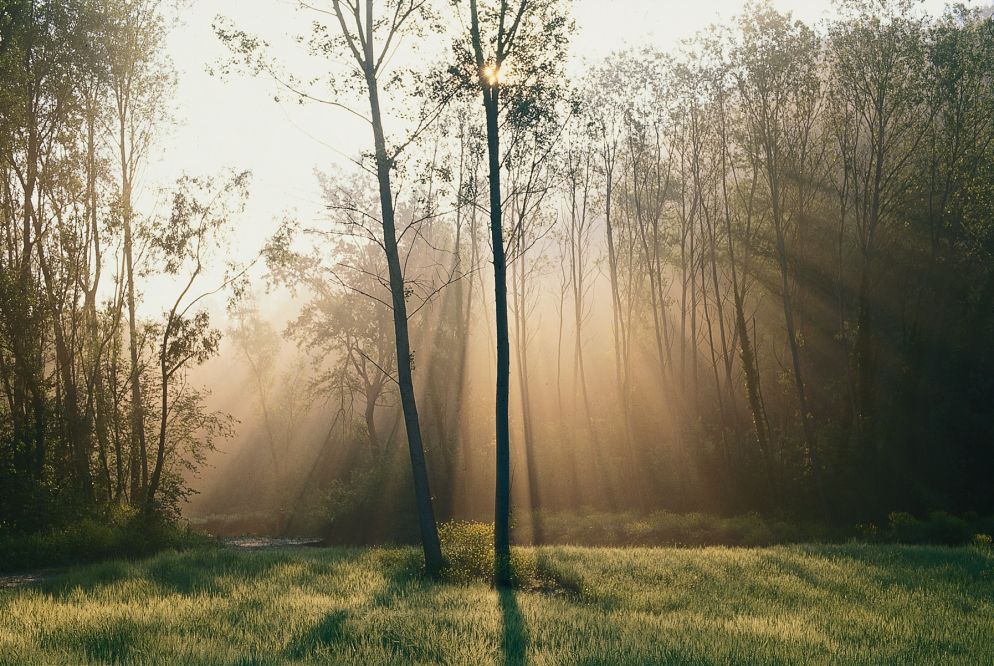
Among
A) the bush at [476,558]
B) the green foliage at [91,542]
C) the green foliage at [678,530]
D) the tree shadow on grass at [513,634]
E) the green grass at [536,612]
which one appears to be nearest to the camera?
the tree shadow on grass at [513,634]

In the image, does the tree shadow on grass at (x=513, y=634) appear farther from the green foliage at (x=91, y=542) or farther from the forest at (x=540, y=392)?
the green foliage at (x=91, y=542)

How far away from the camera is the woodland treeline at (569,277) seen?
15.1 meters

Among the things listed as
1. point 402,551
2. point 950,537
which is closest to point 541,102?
point 402,551

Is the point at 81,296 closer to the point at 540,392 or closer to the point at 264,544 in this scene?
the point at 264,544

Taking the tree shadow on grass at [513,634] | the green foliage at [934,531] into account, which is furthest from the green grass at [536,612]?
the green foliage at [934,531]

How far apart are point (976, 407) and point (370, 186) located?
27.2 m

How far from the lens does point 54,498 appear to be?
1828 centimetres

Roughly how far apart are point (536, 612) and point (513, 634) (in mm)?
1345

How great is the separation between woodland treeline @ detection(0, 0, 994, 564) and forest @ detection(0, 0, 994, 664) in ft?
0.39

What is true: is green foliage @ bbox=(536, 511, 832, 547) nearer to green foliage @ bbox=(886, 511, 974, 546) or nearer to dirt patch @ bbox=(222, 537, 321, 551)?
green foliage @ bbox=(886, 511, 974, 546)

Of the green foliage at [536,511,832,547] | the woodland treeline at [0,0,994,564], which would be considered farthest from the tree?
the green foliage at [536,511,832,547]

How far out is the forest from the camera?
941 cm

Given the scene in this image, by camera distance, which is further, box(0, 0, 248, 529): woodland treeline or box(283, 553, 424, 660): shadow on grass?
box(0, 0, 248, 529): woodland treeline

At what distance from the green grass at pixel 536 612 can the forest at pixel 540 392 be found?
85 mm
